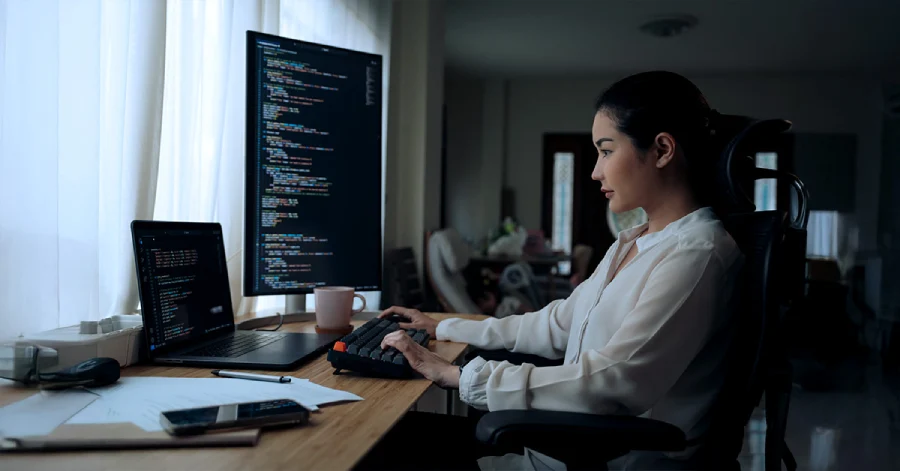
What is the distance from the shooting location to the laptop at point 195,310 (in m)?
1.21

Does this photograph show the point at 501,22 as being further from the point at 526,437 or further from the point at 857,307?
the point at 526,437

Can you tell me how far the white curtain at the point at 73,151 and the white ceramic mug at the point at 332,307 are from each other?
424mm

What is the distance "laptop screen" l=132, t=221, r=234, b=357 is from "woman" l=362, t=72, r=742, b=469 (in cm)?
44

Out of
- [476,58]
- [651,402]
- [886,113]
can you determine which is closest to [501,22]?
[476,58]

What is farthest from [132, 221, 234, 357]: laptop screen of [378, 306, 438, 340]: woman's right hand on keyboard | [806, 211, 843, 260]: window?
[806, 211, 843, 260]: window

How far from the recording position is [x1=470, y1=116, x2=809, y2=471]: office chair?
891 millimetres

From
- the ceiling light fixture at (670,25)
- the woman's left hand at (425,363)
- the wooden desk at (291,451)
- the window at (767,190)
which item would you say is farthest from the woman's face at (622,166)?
the window at (767,190)

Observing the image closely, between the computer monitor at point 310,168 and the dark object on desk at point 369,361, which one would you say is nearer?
the dark object on desk at point 369,361

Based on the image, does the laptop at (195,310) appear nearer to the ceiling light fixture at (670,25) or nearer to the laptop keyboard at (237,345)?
the laptop keyboard at (237,345)

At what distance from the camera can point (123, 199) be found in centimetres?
150

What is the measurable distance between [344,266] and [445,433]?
2.03ft

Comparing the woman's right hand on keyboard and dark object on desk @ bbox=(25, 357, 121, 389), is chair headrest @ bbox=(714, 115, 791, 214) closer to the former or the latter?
the woman's right hand on keyboard

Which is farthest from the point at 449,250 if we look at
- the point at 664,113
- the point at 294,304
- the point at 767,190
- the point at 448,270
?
the point at 767,190

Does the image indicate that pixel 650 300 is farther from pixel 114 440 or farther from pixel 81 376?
pixel 81 376
